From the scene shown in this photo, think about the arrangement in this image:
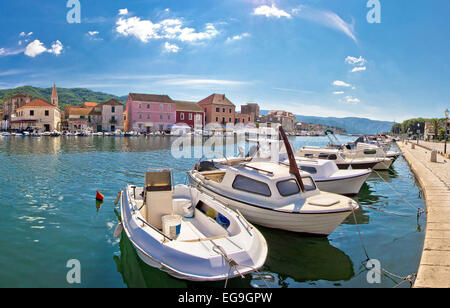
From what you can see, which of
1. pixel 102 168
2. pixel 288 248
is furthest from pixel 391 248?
pixel 102 168

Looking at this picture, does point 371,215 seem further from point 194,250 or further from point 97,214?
point 97,214

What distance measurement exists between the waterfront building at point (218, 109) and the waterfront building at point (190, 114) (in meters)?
3.29

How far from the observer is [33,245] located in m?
8.28

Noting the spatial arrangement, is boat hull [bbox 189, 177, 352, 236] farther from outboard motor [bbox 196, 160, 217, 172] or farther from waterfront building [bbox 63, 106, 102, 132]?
waterfront building [bbox 63, 106, 102, 132]

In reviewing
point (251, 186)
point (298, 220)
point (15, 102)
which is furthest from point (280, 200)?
Result: point (15, 102)

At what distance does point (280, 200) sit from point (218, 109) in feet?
273

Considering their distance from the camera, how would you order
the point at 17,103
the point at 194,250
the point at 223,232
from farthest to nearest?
A: the point at 17,103, the point at 223,232, the point at 194,250

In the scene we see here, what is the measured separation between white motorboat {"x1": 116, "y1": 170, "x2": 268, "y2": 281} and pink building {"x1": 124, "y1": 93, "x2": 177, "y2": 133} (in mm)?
71360

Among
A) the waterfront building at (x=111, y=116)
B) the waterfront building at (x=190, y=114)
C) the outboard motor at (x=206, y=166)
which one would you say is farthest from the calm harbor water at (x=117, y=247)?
the waterfront building at (x=111, y=116)

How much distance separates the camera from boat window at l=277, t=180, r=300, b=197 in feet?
30.7

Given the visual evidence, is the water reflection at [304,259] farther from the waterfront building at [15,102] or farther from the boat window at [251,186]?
the waterfront building at [15,102]

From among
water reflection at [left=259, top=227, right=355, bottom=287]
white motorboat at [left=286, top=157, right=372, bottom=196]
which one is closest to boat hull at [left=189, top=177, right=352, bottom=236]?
water reflection at [left=259, top=227, right=355, bottom=287]
